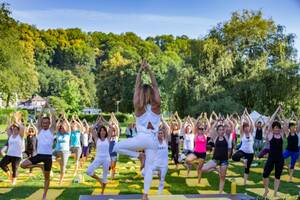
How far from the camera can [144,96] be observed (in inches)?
313

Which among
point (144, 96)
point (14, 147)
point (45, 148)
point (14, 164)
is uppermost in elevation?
point (144, 96)

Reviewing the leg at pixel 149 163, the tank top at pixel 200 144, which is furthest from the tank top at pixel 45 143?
the tank top at pixel 200 144

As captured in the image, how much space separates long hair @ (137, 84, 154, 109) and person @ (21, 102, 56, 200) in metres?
3.12

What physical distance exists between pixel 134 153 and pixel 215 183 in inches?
264

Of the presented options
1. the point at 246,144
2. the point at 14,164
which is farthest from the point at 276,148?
the point at 14,164

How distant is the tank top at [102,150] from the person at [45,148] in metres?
1.39

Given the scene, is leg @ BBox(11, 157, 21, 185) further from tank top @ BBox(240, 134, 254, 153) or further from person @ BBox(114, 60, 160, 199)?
tank top @ BBox(240, 134, 254, 153)

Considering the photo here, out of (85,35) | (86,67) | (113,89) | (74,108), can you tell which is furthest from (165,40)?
(74,108)

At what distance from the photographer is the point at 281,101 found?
126 feet

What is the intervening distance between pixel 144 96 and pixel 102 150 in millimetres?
3829

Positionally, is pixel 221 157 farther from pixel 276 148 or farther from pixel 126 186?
pixel 126 186

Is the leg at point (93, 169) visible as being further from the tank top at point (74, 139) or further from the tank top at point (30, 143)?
the tank top at point (30, 143)

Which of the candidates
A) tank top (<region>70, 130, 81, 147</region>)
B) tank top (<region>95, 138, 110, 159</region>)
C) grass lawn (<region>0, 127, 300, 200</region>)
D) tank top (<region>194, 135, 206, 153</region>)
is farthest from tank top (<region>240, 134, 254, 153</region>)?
tank top (<region>70, 130, 81, 147</region>)

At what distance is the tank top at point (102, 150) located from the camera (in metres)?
11.3
